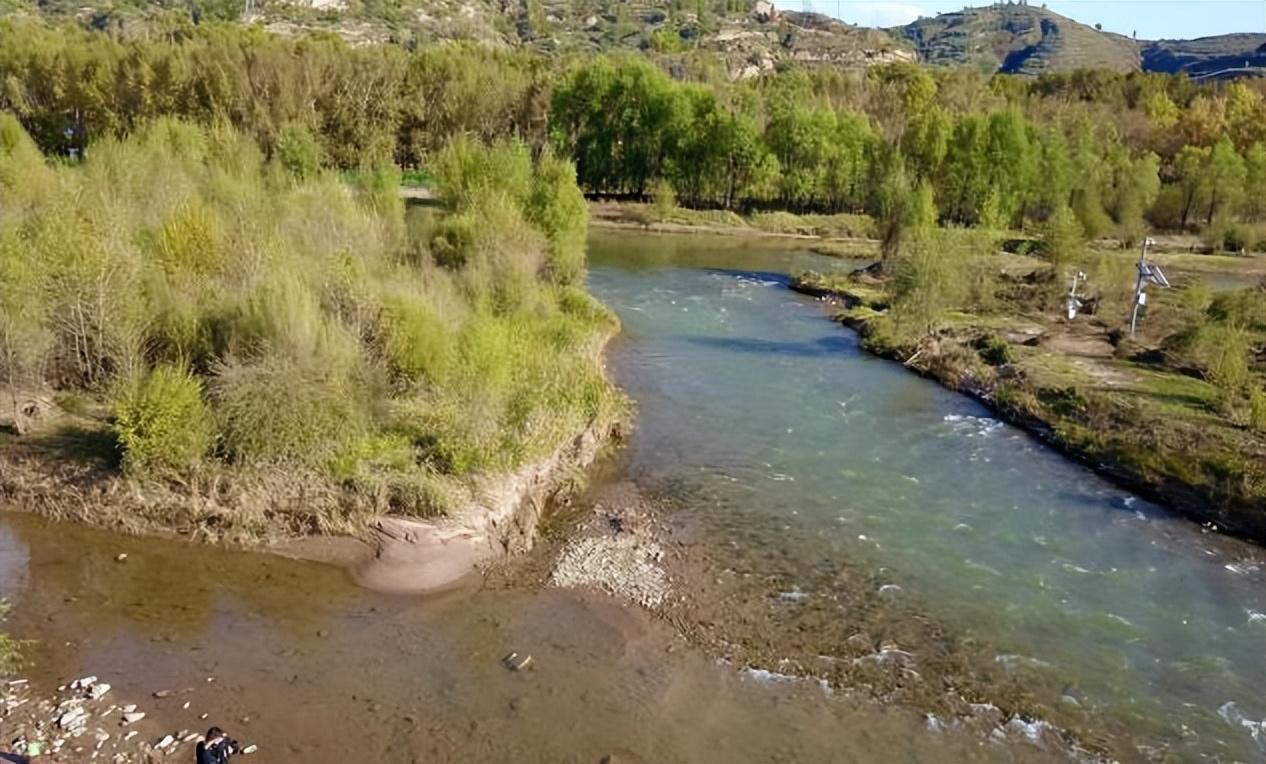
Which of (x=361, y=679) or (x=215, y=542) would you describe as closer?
(x=361, y=679)

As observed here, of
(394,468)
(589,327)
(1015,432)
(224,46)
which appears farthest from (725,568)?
(224,46)

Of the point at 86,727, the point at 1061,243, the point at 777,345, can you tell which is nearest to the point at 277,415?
the point at 86,727

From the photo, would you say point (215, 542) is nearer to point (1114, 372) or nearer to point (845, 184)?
point (1114, 372)

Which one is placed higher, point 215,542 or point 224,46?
point 224,46

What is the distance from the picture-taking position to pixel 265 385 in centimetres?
2164

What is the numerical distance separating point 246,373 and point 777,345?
25.4 meters

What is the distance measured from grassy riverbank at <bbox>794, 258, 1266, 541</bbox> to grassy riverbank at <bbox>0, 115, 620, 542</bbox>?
1526cm

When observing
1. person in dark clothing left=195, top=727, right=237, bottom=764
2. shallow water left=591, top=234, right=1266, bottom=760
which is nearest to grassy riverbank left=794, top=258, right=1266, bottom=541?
shallow water left=591, top=234, right=1266, bottom=760

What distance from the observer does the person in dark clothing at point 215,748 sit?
43.8 feet

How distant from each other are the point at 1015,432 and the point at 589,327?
55.6ft

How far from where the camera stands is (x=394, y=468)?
21891mm

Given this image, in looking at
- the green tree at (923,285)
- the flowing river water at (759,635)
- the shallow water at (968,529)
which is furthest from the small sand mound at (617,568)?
the green tree at (923,285)

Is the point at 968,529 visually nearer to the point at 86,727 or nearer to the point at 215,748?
the point at 215,748

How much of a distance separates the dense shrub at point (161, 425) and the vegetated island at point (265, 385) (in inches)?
1.6
